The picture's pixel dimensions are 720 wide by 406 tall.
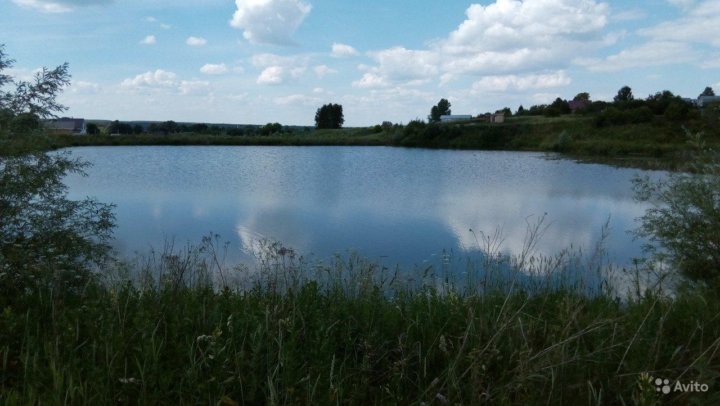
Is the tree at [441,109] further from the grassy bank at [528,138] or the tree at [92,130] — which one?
the tree at [92,130]

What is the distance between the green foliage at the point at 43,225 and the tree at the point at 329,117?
6365cm

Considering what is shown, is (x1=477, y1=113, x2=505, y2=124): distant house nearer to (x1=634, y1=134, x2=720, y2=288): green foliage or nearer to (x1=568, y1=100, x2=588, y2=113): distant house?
(x1=568, y1=100, x2=588, y2=113): distant house

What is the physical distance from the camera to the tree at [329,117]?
68.1 m

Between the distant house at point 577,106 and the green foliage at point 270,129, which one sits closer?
the distant house at point 577,106

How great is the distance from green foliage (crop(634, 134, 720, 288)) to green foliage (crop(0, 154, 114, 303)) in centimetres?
537

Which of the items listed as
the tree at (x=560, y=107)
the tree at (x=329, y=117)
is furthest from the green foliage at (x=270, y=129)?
the tree at (x=560, y=107)

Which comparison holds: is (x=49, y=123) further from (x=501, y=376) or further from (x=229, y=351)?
(x=501, y=376)

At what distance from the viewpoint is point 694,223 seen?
584cm

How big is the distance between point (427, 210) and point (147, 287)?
9627mm

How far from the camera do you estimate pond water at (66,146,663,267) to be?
8.91 metres

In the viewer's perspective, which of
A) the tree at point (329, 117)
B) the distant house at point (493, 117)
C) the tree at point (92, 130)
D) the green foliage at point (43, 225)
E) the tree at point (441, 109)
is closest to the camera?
the green foliage at point (43, 225)

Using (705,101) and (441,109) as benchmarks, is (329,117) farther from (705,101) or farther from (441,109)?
(705,101)

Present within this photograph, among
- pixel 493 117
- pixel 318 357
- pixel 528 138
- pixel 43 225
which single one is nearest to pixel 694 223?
pixel 318 357

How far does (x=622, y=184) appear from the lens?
1867 centimetres
